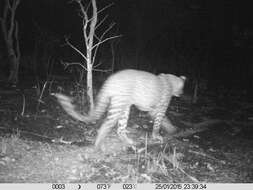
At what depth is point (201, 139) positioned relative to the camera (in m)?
7.86

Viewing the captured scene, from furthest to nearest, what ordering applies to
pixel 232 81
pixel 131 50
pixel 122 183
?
1. pixel 131 50
2. pixel 232 81
3. pixel 122 183

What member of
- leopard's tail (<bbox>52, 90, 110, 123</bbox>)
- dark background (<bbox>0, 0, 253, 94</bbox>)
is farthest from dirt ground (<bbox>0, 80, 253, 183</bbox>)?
dark background (<bbox>0, 0, 253, 94</bbox>)

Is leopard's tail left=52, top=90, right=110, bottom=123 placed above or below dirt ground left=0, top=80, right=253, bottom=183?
above

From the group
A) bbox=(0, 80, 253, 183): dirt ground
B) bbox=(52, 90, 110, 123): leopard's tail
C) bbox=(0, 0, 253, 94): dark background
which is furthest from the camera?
bbox=(0, 0, 253, 94): dark background

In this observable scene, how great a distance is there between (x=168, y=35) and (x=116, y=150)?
13.3 meters

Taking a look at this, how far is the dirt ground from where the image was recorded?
17.1ft

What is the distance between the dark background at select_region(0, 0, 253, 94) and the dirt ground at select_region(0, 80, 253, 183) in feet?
25.5

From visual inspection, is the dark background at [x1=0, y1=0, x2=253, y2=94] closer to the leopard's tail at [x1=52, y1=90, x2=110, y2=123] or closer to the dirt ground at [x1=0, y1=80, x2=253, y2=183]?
the dirt ground at [x1=0, y1=80, x2=253, y2=183]

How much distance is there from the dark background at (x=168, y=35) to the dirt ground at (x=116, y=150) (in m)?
7.78

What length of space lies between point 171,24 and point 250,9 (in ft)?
14.1

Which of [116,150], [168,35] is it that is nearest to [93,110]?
[116,150]

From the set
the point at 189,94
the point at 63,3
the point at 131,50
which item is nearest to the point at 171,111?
the point at 189,94

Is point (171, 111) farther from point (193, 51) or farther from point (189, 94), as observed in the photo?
point (193, 51)

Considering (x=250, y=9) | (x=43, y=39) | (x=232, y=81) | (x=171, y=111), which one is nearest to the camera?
(x=171, y=111)
